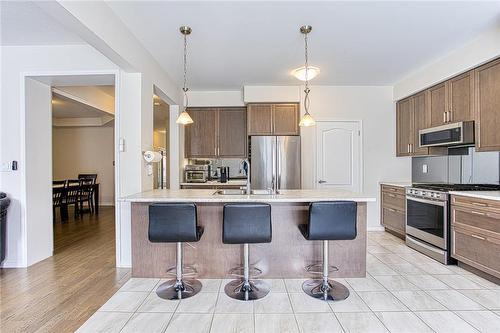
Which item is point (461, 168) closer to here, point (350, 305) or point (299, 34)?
point (350, 305)

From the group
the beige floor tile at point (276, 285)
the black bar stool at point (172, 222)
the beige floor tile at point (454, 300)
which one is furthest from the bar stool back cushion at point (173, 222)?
the beige floor tile at point (454, 300)

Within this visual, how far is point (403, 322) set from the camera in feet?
6.95

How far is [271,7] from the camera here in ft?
8.14

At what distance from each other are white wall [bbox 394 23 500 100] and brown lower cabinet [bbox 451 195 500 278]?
62.8 inches

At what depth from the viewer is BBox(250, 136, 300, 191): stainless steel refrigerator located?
4727 mm

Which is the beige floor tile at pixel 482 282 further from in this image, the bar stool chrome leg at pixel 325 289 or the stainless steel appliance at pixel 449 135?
the stainless steel appliance at pixel 449 135

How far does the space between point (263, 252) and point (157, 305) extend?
114cm

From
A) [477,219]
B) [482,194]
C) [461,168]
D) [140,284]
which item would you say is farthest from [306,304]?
[461,168]

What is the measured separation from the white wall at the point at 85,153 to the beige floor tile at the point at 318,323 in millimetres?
7394

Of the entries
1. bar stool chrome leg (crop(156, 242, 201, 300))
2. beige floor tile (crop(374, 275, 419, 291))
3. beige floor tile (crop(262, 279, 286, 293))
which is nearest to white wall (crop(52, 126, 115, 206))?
bar stool chrome leg (crop(156, 242, 201, 300))

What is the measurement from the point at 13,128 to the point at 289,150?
380cm

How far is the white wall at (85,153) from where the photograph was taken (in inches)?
316

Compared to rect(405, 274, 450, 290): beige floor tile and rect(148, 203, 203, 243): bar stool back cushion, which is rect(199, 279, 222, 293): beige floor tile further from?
rect(405, 274, 450, 290): beige floor tile

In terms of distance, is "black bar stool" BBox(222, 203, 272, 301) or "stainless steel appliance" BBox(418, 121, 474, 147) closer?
"black bar stool" BBox(222, 203, 272, 301)
